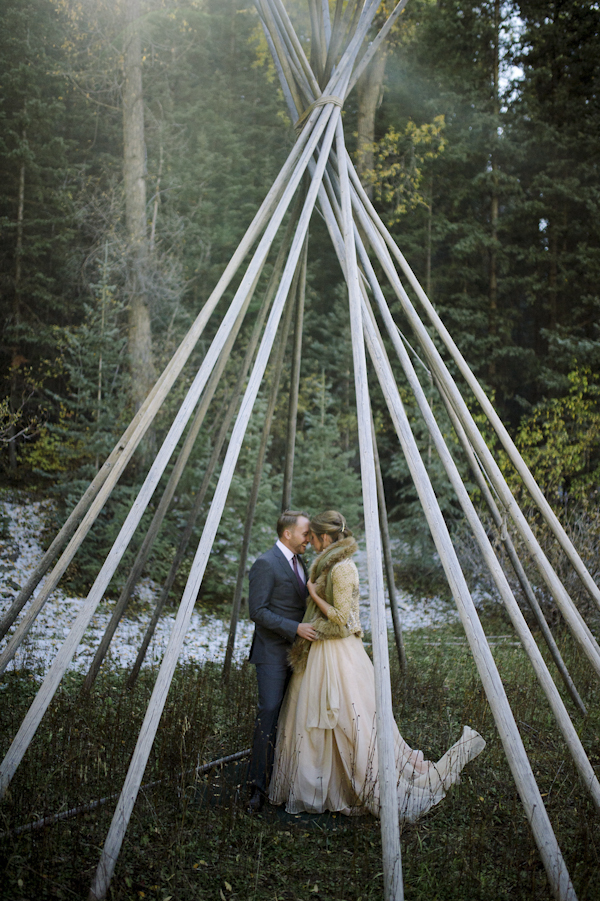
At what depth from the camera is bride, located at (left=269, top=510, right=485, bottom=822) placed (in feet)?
8.91

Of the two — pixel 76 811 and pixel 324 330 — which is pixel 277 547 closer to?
pixel 76 811

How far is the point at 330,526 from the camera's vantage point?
2.95 meters

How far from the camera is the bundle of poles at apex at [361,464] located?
2094 millimetres

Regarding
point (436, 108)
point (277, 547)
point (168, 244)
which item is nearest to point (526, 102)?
point (436, 108)

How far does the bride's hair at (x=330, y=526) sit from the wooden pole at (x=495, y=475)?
2.32 ft

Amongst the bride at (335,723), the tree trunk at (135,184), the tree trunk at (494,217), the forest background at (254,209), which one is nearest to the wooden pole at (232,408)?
the bride at (335,723)

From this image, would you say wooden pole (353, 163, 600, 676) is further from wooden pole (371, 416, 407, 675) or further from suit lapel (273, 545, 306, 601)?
suit lapel (273, 545, 306, 601)

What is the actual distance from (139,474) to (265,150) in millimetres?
8156

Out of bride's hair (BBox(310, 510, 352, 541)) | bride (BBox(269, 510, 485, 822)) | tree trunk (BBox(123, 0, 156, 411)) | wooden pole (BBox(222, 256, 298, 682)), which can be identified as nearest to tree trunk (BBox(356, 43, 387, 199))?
tree trunk (BBox(123, 0, 156, 411))

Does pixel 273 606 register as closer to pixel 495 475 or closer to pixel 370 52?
pixel 495 475

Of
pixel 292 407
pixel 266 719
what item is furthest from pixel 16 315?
pixel 266 719

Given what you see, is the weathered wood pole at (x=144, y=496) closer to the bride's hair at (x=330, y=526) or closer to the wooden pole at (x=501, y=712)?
the bride's hair at (x=330, y=526)

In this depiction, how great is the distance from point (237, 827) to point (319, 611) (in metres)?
0.91

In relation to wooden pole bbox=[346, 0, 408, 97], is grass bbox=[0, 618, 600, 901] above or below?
below
